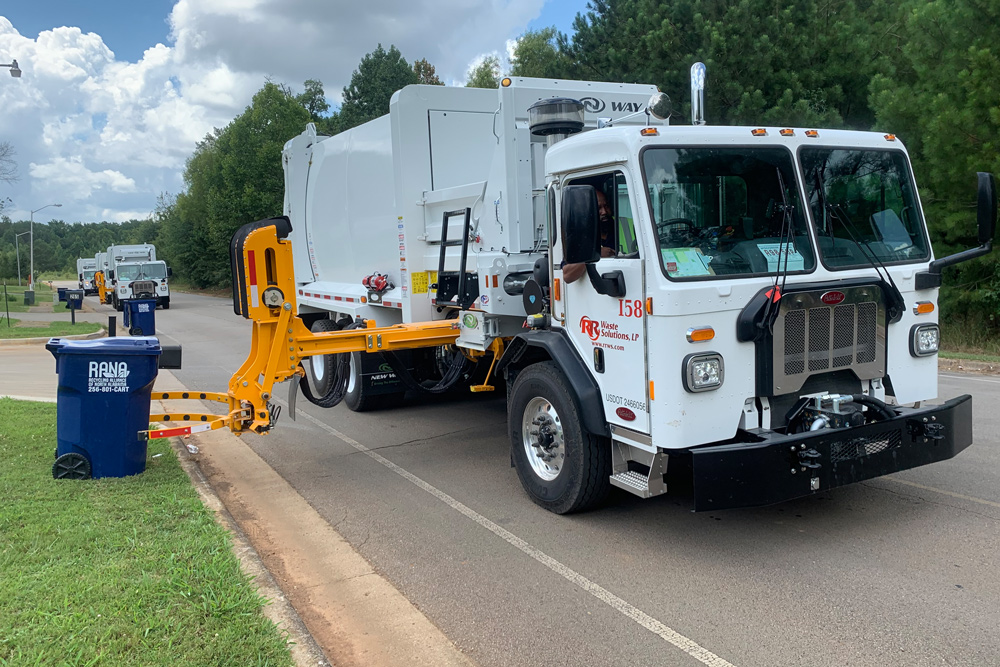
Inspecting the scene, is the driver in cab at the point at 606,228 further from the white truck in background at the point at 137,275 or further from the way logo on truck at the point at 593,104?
the white truck in background at the point at 137,275

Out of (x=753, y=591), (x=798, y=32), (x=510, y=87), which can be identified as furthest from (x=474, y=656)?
(x=798, y=32)

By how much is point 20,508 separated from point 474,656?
359cm

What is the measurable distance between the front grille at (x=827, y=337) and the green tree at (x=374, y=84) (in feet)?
159

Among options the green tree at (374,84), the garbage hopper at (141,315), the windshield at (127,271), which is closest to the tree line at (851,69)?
the garbage hopper at (141,315)

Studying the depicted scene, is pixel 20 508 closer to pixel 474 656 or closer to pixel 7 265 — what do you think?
pixel 474 656

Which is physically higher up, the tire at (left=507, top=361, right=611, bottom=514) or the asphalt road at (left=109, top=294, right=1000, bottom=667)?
the tire at (left=507, top=361, right=611, bottom=514)

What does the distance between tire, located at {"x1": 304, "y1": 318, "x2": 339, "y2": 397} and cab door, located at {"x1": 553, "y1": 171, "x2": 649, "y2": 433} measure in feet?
17.0

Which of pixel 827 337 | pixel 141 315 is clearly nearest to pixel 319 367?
pixel 827 337

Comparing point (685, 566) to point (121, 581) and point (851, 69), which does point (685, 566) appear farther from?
point (851, 69)

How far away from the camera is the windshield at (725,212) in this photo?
179 inches

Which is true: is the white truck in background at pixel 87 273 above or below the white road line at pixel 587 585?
above

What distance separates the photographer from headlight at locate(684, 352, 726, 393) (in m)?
4.31

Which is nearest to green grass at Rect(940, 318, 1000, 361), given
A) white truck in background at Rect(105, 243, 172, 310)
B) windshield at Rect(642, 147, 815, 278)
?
windshield at Rect(642, 147, 815, 278)

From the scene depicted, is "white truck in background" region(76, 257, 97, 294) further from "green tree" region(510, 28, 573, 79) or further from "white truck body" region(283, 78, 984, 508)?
"white truck body" region(283, 78, 984, 508)
